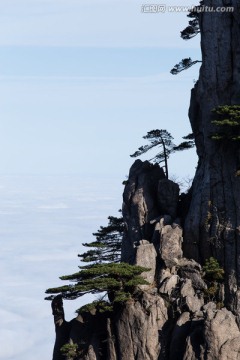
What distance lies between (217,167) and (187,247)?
19.1ft

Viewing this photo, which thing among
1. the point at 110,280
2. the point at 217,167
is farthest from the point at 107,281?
the point at 217,167

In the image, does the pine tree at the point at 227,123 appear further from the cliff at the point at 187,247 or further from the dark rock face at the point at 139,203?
the dark rock face at the point at 139,203

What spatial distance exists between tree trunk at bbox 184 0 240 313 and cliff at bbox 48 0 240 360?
0.07 meters

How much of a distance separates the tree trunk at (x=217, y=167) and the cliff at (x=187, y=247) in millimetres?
67

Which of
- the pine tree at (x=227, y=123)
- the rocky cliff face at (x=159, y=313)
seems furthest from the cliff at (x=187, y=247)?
the pine tree at (x=227, y=123)

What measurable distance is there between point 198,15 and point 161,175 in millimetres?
11686

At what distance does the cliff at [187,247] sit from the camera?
72.6 metres

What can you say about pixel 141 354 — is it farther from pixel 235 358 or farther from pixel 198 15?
pixel 198 15

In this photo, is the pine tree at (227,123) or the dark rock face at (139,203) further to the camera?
the dark rock face at (139,203)

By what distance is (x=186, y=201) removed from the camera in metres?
79.8

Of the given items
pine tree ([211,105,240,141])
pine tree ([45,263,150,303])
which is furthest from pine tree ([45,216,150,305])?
pine tree ([211,105,240,141])

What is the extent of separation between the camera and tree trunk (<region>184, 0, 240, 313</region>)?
75438 mm

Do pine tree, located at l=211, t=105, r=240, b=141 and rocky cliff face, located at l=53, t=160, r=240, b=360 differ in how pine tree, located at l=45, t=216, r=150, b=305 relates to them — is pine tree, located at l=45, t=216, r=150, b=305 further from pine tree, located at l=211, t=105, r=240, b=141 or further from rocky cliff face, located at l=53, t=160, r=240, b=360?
pine tree, located at l=211, t=105, r=240, b=141

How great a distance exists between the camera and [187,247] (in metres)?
77.0
